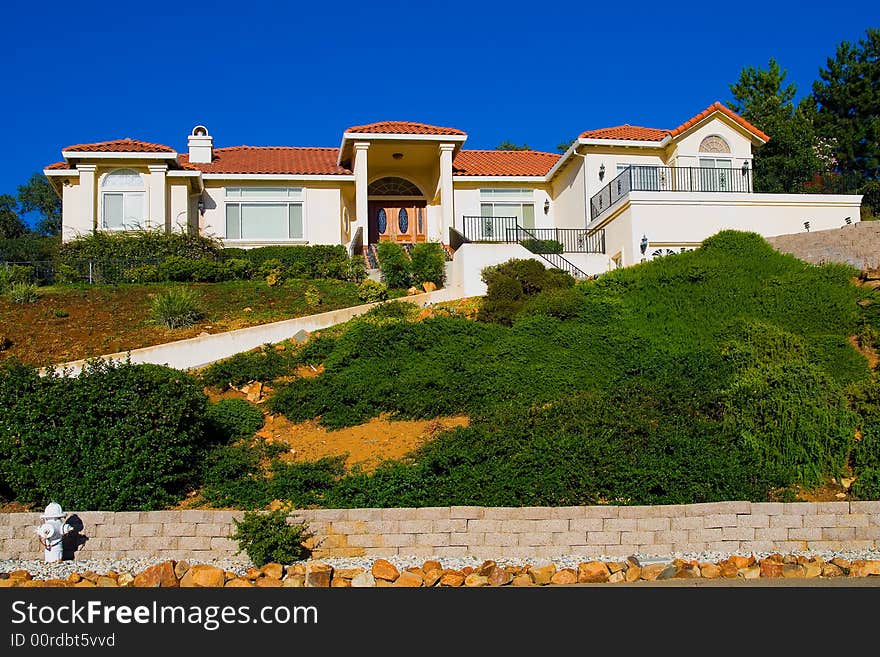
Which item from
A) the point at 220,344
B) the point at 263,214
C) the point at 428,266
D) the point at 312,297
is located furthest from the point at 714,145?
the point at 220,344

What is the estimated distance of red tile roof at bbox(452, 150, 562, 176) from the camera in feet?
93.8

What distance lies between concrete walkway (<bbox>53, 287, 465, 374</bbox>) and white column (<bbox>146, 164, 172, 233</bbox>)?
9134 mm

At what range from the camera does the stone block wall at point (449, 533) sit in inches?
412

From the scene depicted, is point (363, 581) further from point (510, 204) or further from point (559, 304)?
point (510, 204)

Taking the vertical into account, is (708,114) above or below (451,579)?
above

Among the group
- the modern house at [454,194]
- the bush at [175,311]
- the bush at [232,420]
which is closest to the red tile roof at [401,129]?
the modern house at [454,194]

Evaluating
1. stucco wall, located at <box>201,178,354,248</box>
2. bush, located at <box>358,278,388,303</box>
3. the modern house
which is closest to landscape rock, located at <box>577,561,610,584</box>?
bush, located at <box>358,278,388,303</box>

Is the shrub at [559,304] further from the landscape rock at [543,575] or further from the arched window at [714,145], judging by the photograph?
the arched window at [714,145]

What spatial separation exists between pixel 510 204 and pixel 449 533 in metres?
19.5

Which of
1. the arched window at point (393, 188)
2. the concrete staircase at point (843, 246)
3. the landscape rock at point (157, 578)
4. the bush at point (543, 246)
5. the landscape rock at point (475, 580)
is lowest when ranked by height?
the landscape rock at point (475, 580)

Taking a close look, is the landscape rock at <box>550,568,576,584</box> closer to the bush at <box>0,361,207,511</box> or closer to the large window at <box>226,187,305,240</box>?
the bush at <box>0,361,207,511</box>

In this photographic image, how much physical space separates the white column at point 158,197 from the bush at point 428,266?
8548mm

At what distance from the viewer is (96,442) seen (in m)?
11.5

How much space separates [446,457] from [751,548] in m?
4.06
